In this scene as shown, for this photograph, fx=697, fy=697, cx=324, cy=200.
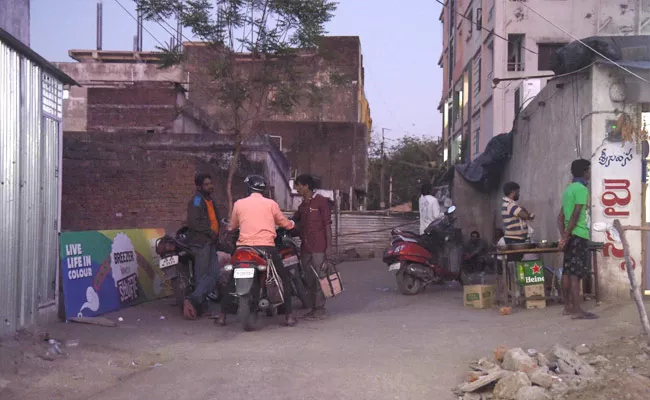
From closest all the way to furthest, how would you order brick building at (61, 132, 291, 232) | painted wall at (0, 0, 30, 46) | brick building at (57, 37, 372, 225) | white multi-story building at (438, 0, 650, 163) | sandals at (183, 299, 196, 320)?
sandals at (183, 299, 196, 320) → painted wall at (0, 0, 30, 46) → brick building at (61, 132, 291, 232) → white multi-story building at (438, 0, 650, 163) → brick building at (57, 37, 372, 225)

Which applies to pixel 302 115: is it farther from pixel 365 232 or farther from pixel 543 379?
pixel 543 379

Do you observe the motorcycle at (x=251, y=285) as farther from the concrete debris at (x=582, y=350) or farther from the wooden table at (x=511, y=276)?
the concrete debris at (x=582, y=350)

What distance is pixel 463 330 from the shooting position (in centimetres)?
801

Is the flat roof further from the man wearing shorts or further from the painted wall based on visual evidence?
the man wearing shorts

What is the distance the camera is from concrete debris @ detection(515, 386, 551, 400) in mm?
4980

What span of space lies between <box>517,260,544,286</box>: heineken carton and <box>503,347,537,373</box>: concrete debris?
3.74 metres

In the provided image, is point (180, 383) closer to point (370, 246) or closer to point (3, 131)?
point (3, 131)

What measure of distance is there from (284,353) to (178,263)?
313 cm

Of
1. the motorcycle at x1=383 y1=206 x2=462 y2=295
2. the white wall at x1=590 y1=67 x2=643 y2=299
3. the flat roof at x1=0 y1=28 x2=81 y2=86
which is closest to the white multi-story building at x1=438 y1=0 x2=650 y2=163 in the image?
the motorcycle at x1=383 y1=206 x2=462 y2=295

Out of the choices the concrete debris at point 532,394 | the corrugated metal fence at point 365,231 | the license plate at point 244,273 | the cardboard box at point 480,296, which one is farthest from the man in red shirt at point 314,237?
the corrugated metal fence at point 365,231

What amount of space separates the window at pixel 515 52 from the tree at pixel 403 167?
25278 millimetres

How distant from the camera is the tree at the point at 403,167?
2110 inches

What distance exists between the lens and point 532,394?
4992 mm

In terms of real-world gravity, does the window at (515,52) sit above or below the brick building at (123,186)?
above
